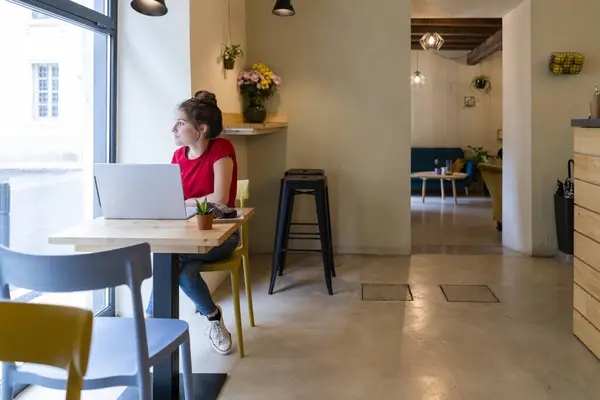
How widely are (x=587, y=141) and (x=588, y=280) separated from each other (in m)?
0.69

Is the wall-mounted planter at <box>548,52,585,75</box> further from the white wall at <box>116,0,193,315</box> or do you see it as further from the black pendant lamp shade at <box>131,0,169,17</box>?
the black pendant lamp shade at <box>131,0,169,17</box>

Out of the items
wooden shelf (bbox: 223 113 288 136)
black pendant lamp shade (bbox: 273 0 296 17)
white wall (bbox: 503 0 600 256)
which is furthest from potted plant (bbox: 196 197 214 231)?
white wall (bbox: 503 0 600 256)

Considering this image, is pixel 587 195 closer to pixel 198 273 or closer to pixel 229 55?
pixel 198 273

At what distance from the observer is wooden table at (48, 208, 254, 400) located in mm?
1690

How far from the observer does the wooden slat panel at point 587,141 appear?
253 centimetres

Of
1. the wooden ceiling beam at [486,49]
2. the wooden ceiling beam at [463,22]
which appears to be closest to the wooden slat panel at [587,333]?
→ the wooden ceiling beam at [463,22]

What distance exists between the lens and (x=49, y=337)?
2.97 ft

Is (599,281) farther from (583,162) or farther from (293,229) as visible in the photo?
(293,229)

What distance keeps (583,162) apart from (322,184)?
1.70 m

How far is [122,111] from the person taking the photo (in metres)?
3.15

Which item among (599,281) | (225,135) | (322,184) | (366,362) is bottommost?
(366,362)

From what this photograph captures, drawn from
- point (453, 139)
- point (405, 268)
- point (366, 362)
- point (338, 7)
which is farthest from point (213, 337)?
point (453, 139)

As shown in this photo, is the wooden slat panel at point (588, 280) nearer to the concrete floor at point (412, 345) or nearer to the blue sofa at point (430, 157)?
the concrete floor at point (412, 345)

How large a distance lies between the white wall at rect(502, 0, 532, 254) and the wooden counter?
207 centimetres
